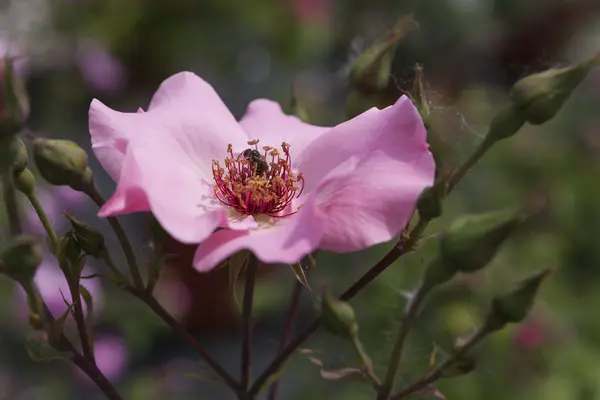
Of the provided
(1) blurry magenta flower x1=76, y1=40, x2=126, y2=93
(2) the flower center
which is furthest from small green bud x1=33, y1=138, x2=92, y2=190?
(1) blurry magenta flower x1=76, y1=40, x2=126, y2=93

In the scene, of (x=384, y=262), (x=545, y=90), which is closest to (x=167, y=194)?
(x=384, y=262)

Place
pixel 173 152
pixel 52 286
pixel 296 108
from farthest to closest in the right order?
1. pixel 52 286
2. pixel 296 108
3. pixel 173 152

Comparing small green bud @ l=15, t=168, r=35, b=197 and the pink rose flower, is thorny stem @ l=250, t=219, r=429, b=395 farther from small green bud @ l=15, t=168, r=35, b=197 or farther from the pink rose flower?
small green bud @ l=15, t=168, r=35, b=197

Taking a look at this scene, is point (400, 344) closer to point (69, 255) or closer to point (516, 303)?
point (516, 303)

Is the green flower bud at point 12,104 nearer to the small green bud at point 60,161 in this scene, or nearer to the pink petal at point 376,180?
the small green bud at point 60,161

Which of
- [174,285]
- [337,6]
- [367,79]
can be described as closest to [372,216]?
[367,79]

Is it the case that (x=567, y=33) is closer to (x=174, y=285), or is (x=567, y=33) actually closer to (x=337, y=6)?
(x=337, y=6)

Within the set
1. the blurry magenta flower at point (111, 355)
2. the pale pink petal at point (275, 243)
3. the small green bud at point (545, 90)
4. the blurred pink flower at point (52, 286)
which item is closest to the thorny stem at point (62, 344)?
the pale pink petal at point (275, 243)
